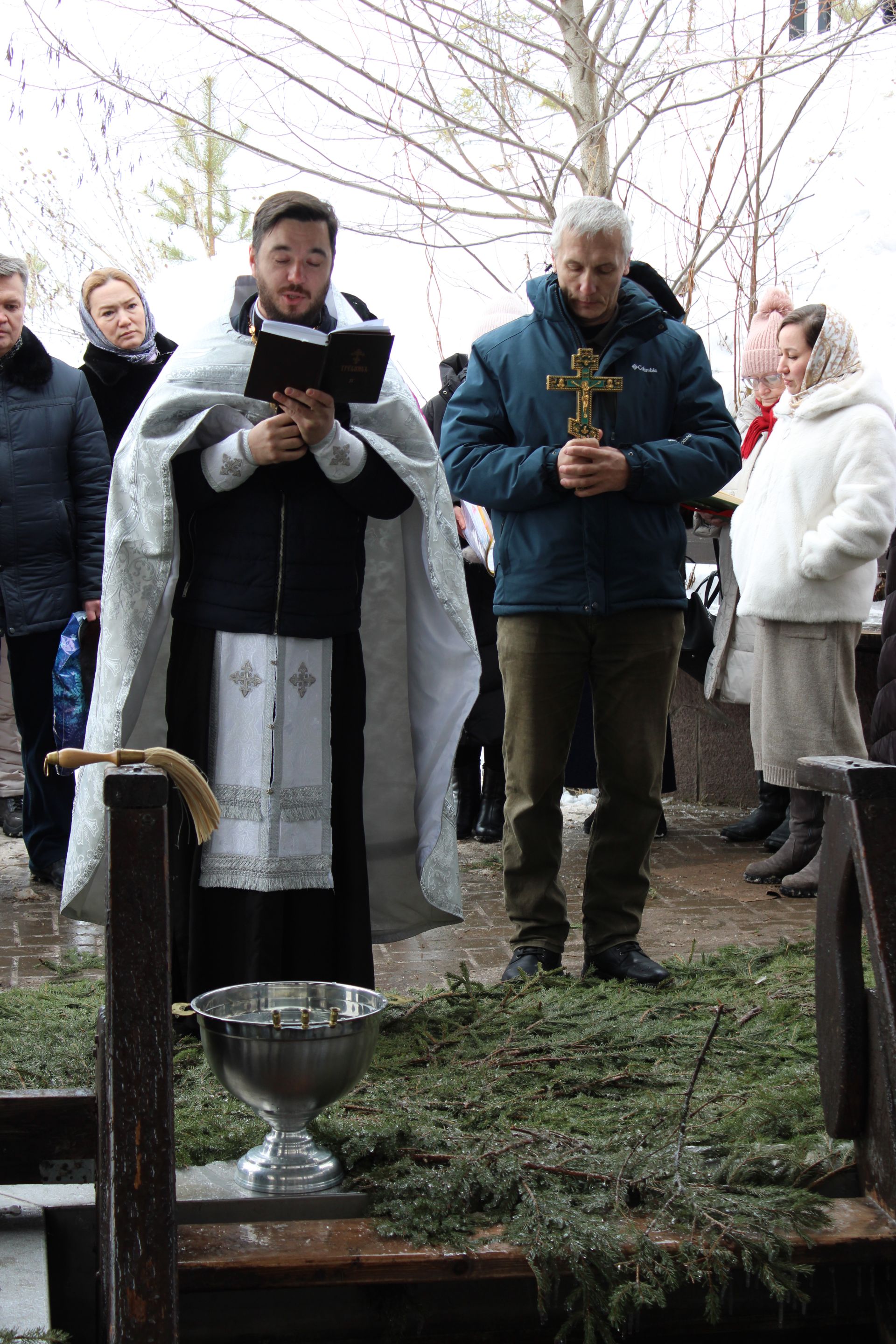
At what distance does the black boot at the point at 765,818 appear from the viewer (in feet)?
22.6

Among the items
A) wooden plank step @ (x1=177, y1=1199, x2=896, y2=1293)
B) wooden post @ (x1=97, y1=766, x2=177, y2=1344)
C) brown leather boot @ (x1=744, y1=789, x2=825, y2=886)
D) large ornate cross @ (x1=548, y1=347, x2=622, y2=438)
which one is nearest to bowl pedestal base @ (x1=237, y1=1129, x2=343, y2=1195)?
wooden plank step @ (x1=177, y1=1199, x2=896, y2=1293)

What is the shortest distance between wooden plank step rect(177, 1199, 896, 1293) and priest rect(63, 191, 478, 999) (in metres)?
1.17

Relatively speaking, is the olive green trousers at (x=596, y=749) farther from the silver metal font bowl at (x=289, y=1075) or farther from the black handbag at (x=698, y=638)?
the black handbag at (x=698, y=638)

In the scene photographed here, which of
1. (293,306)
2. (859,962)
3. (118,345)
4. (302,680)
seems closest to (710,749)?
(118,345)

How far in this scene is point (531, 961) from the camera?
4.30 metres

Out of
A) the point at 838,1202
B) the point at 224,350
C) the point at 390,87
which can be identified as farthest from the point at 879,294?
→ the point at 838,1202

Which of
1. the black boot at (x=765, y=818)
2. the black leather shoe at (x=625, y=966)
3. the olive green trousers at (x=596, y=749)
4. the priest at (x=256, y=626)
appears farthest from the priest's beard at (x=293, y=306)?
the black boot at (x=765, y=818)

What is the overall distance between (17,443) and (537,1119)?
3619 millimetres

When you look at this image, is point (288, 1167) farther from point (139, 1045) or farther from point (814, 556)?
point (814, 556)

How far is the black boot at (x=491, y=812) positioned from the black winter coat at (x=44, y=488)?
2194mm

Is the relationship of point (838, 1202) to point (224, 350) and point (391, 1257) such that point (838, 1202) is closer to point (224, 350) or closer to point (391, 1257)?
point (391, 1257)

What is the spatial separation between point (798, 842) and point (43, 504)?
3.31 m

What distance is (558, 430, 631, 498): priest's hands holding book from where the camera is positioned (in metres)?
3.99

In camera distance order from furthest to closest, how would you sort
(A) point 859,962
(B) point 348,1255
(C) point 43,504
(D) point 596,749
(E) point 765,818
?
(E) point 765,818 → (C) point 43,504 → (D) point 596,749 → (A) point 859,962 → (B) point 348,1255
